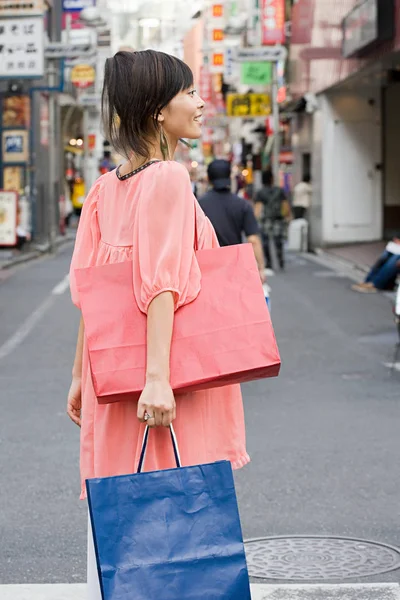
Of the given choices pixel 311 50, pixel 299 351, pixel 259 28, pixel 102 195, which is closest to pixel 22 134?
pixel 311 50

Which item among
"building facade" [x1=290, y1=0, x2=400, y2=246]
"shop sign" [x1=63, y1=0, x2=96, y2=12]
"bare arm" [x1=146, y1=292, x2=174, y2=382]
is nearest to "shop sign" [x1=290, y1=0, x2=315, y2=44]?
"building facade" [x1=290, y1=0, x2=400, y2=246]

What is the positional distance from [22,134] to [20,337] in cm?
2093

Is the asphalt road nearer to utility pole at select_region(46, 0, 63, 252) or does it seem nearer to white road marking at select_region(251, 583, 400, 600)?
white road marking at select_region(251, 583, 400, 600)

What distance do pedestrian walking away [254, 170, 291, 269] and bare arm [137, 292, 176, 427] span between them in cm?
2195

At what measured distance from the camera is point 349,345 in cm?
1285

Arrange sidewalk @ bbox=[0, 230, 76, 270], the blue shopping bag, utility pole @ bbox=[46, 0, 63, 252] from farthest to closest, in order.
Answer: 1. utility pole @ bbox=[46, 0, 63, 252]
2. sidewalk @ bbox=[0, 230, 76, 270]
3. the blue shopping bag

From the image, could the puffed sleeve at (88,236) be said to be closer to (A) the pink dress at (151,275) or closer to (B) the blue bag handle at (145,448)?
(A) the pink dress at (151,275)

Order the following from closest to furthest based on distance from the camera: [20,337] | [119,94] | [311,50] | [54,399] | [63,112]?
1. [119,94]
2. [54,399]
3. [20,337]
4. [311,50]
5. [63,112]

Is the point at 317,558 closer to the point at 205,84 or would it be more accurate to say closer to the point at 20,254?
the point at 20,254

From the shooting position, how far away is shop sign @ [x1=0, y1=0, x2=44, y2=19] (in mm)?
28797

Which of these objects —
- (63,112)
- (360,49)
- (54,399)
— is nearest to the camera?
(54,399)

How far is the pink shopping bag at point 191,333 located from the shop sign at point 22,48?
2625 centimetres

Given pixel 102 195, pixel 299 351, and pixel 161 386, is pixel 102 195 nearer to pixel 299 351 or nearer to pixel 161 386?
pixel 161 386

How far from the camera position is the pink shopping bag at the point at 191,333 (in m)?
3.18
